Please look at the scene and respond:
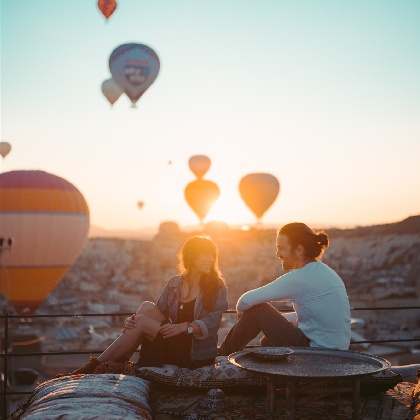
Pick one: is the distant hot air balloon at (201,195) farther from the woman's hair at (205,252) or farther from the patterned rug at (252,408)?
the patterned rug at (252,408)

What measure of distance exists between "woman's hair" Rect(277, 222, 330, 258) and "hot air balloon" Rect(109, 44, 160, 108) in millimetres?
16082

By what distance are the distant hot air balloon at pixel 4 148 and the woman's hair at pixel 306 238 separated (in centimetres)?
2681

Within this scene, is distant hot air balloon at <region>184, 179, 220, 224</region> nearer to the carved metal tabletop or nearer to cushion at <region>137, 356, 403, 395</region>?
cushion at <region>137, 356, 403, 395</region>

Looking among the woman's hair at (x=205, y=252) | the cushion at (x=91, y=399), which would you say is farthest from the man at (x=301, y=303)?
the cushion at (x=91, y=399)

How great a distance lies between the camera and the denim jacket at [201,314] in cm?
462

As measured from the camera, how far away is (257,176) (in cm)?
2858

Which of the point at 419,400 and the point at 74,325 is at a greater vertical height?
the point at 419,400

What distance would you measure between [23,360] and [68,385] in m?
17.3

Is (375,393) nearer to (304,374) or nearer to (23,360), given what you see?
(304,374)

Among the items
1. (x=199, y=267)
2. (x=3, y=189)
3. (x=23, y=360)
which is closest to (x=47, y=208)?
(x=3, y=189)

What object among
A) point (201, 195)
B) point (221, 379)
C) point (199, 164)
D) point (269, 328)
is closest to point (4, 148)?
point (199, 164)

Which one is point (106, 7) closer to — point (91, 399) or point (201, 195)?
point (201, 195)

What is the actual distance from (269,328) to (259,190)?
24169mm

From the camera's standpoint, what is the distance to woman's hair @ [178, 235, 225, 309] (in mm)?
4707
